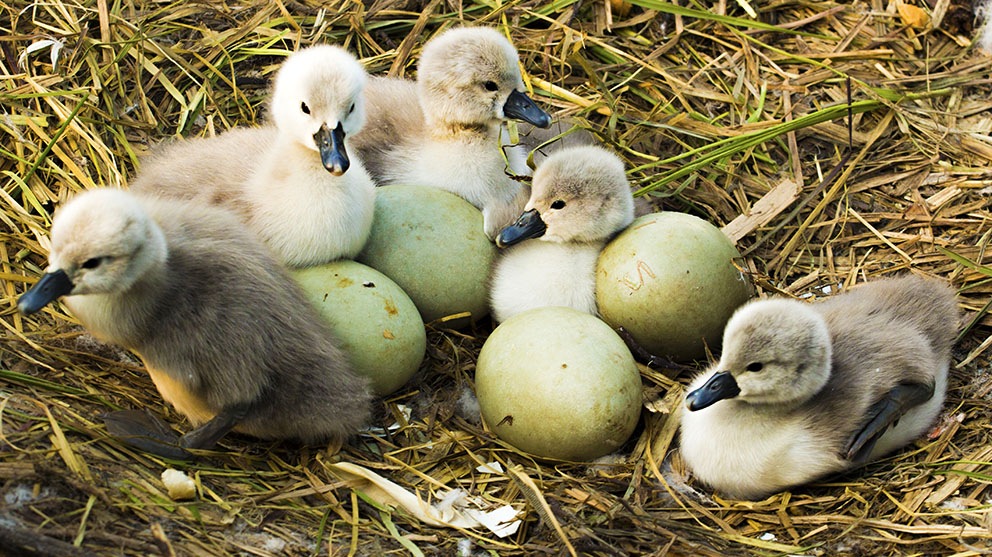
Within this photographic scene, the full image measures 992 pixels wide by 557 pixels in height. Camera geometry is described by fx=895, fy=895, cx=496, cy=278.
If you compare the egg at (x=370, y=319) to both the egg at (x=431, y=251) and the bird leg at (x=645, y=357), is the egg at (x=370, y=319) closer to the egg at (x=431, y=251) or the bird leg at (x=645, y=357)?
the egg at (x=431, y=251)

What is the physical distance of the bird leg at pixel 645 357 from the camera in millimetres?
3180

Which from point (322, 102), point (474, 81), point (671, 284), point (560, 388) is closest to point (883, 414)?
point (671, 284)

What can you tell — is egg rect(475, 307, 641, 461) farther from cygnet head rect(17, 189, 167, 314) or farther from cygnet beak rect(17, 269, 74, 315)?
cygnet beak rect(17, 269, 74, 315)

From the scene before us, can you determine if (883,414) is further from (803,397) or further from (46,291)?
(46,291)

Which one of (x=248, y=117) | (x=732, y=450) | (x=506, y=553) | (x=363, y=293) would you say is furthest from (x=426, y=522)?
(x=248, y=117)

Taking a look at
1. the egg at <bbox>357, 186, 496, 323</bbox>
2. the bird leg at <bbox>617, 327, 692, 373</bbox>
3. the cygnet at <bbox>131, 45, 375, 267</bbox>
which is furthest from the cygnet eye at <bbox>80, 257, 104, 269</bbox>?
the bird leg at <bbox>617, 327, 692, 373</bbox>

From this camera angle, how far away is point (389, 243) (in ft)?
10.6

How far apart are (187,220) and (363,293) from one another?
0.60 metres

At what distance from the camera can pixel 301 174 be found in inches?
117

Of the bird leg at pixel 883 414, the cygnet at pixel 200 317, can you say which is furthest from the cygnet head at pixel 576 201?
the bird leg at pixel 883 414

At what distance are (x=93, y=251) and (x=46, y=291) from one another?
0.16 metres

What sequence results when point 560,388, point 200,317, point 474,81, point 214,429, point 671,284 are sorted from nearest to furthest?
point 200,317 → point 214,429 → point 560,388 → point 671,284 → point 474,81

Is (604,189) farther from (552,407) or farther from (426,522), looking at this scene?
(426,522)

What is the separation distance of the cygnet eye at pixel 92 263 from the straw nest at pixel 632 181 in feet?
1.49
